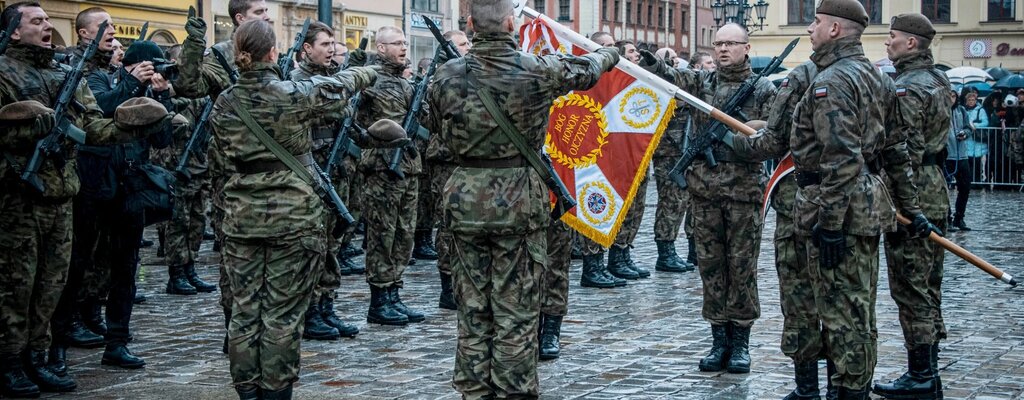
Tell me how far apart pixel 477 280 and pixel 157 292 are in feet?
21.0

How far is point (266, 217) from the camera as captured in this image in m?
7.02

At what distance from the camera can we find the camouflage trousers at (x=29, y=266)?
780 cm

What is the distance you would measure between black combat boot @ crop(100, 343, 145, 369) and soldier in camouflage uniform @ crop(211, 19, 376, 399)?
190 cm

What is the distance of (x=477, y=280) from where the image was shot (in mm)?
6762

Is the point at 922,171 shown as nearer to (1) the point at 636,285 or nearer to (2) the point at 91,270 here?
(1) the point at 636,285

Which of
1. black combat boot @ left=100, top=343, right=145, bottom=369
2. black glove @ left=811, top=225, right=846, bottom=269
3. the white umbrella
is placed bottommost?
black combat boot @ left=100, top=343, right=145, bottom=369

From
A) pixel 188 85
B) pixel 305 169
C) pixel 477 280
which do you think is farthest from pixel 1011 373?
pixel 188 85

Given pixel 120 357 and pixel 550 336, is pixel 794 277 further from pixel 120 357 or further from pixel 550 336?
pixel 120 357

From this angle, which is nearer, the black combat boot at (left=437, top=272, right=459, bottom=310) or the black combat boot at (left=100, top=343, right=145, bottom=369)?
the black combat boot at (left=100, top=343, right=145, bottom=369)

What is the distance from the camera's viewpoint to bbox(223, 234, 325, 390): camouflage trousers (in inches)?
276

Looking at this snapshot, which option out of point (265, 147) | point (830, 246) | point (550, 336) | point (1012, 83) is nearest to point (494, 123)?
point (265, 147)

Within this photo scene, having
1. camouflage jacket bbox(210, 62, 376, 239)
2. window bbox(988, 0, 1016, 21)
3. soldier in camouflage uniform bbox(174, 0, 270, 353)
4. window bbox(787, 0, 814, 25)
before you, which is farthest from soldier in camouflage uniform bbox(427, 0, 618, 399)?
window bbox(988, 0, 1016, 21)

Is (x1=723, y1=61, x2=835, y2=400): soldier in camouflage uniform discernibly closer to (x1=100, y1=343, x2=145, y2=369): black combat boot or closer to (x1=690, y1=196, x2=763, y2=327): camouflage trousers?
(x1=690, y1=196, x2=763, y2=327): camouflage trousers

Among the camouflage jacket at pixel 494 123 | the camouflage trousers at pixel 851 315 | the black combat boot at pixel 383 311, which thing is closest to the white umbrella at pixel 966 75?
the black combat boot at pixel 383 311
